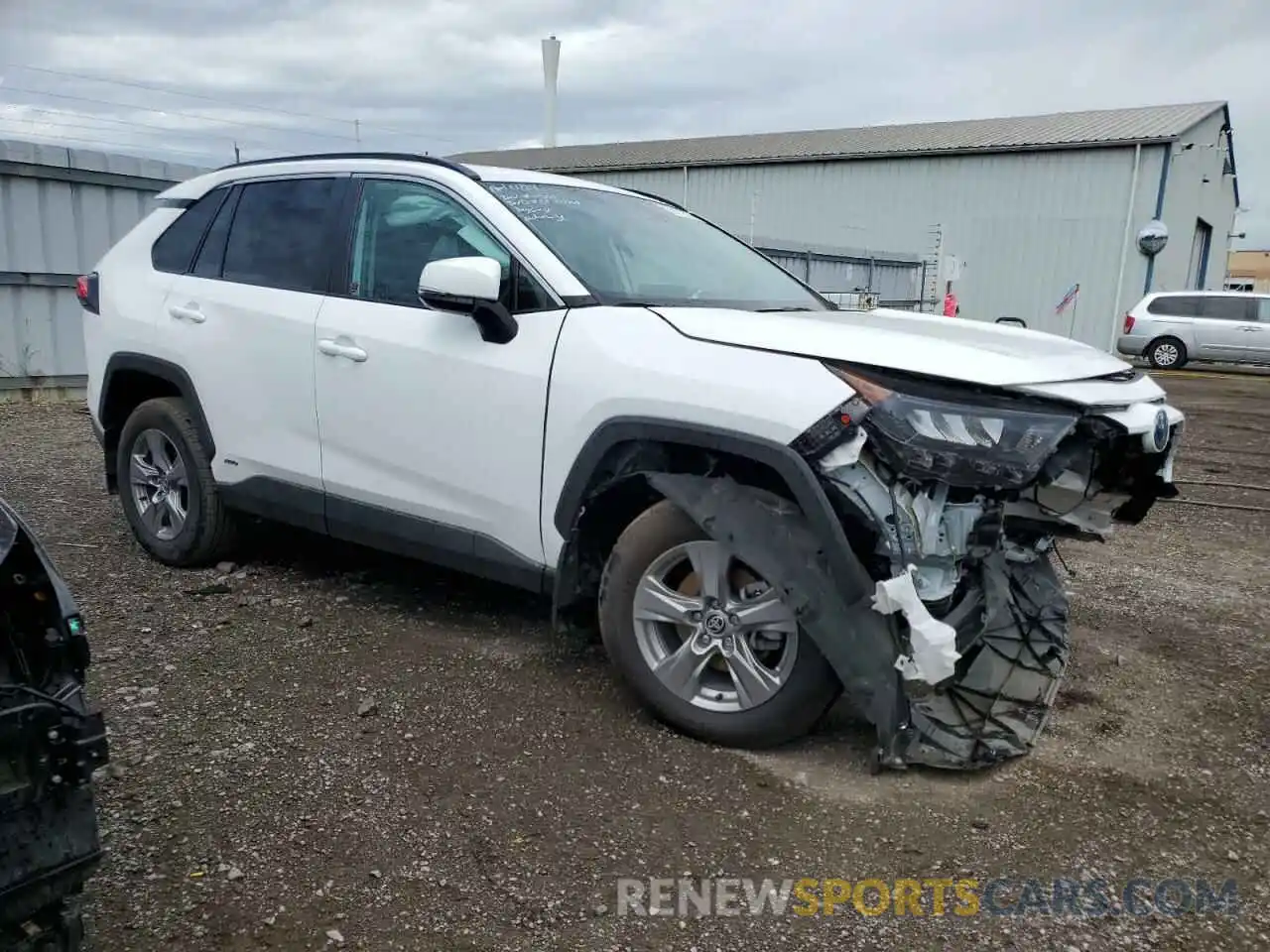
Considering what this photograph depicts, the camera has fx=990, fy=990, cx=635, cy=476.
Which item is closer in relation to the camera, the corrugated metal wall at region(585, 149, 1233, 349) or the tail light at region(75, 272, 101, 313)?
the tail light at region(75, 272, 101, 313)

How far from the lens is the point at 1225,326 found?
19.0 metres

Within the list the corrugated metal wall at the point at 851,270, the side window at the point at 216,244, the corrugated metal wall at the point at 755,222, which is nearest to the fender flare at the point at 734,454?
the side window at the point at 216,244

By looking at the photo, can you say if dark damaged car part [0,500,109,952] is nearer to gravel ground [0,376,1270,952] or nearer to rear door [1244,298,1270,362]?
gravel ground [0,376,1270,952]

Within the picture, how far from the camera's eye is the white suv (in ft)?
8.95

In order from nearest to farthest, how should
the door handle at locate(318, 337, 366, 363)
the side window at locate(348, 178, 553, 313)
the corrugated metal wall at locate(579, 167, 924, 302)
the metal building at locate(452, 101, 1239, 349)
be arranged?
the side window at locate(348, 178, 553, 313)
the door handle at locate(318, 337, 366, 363)
the corrugated metal wall at locate(579, 167, 924, 302)
the metal building at locate(452, 101, 1239, 349)

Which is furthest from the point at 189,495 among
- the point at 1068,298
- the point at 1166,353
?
the point at 1068,298

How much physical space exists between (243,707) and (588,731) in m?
1.20

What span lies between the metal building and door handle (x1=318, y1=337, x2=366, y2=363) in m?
17.8

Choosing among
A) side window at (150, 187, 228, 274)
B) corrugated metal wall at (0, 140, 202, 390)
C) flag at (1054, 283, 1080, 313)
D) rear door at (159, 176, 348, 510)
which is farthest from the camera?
flag at (1054, 283, 1080, 313)

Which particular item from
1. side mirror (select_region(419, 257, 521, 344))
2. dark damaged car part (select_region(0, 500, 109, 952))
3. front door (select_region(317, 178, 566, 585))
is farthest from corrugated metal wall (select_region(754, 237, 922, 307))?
dark damaged car part (select_region(0, 500, 109, 952))

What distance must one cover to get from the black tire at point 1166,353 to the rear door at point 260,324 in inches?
755

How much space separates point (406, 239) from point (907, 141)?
26.4m

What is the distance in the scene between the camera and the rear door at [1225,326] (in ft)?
62.2

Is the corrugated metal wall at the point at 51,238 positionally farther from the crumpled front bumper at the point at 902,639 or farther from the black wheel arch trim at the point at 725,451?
the crumpled front bumper at the point at 902,639
